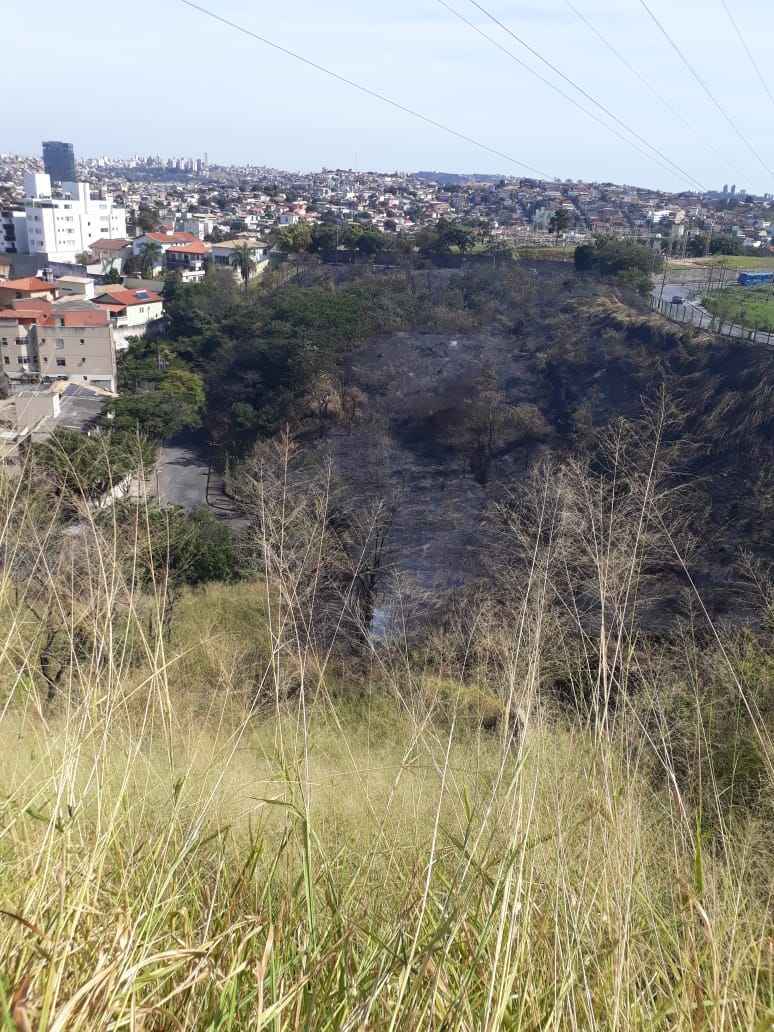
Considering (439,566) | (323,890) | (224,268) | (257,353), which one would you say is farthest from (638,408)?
(224,268)

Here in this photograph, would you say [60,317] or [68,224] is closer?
[60,317]

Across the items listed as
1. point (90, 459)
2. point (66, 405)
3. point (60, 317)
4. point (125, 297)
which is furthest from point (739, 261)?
point (90, 459)

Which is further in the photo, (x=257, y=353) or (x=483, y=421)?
(x=257, y=353)

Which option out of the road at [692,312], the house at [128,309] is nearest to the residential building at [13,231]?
the house at [128,309]

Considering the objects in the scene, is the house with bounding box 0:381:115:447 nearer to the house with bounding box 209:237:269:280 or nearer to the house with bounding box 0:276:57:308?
the house with bounding box 0:276:57:308

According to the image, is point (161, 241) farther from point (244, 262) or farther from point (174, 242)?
point (244, 262)

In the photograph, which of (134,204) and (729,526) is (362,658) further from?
(134,204)
